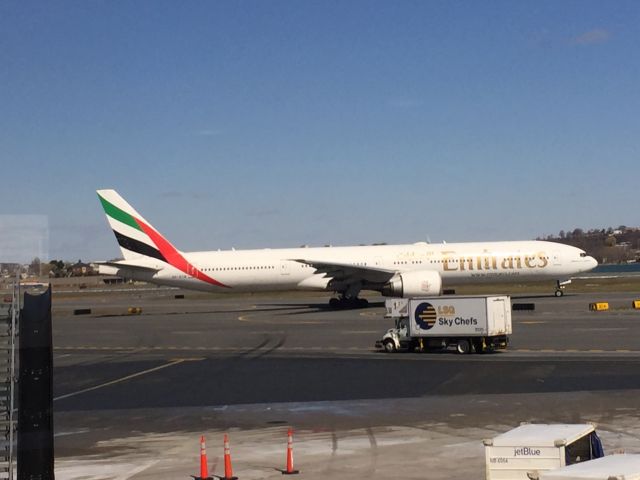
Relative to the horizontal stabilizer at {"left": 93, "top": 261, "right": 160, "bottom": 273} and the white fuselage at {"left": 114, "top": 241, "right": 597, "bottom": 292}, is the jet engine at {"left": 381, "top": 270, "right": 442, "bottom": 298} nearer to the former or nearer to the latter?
the white fuselage at {"left": 114, "top": 241, "right": 597, "bottom": 292}

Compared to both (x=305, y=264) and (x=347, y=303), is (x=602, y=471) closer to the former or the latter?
(x=305, y=264)

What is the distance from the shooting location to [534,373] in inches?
1241

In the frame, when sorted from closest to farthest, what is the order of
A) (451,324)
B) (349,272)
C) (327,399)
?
(327,399), (451,324), (349,272)

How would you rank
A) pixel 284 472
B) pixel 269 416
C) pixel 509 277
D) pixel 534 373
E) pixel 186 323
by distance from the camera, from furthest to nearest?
pixel 509 277, pixel 186 323, pixel 534 373, pixel 269 416, pixel 284 472

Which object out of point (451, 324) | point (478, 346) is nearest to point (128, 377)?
point (451, 324)

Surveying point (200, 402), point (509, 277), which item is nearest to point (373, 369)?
point (200, 402)

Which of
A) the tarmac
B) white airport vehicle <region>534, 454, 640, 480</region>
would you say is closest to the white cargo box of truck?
the tarmac

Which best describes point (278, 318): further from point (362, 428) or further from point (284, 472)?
point (284, 472)

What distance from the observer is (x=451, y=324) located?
129 feet

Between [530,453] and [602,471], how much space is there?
2.53 metres

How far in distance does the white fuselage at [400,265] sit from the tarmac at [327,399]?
1804cm

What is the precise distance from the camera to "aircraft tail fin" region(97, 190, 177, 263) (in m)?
71.1

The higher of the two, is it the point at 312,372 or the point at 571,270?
the point at 571,270

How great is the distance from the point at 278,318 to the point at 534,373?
34.6 metres
